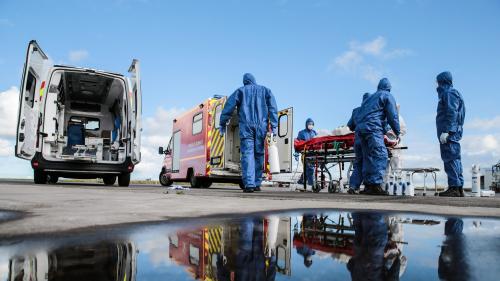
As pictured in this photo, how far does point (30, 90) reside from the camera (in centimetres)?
853

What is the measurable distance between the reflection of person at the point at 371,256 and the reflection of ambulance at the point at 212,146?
7.77 m

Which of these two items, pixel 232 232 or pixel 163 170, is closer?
pixel 232 232

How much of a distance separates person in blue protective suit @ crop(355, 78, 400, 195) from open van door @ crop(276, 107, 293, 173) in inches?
103

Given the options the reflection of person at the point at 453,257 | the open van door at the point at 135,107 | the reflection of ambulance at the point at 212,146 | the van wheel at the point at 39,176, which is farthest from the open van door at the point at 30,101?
the reflection of person at the point at 453,257

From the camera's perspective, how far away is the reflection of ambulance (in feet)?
32.5

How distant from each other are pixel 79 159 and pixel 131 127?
4.81ft

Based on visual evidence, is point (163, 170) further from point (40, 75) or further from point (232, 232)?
point (232, 232)

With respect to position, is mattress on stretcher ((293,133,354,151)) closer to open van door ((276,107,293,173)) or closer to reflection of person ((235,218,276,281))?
open van door ((276,107,293,173))

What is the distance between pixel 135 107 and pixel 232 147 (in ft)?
9.79

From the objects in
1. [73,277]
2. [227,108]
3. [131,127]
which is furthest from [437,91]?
[73,277]

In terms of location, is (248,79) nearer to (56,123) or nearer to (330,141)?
(330,141)

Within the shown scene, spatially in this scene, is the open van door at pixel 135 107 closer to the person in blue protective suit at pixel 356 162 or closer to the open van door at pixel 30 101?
the open van door at pixel 30 101

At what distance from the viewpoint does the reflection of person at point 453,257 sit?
1010mm

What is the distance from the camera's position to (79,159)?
920 cm
